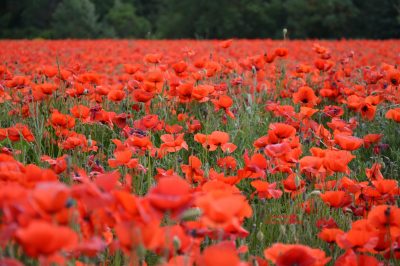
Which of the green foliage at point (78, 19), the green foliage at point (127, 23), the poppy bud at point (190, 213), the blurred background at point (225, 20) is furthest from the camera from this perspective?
the green foliage at point (127, 23)

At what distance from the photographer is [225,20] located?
957 inches

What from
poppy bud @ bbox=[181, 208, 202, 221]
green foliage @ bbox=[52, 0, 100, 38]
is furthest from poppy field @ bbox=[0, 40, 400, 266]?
green foliage @ bbox=[52, 0, 100, 38]

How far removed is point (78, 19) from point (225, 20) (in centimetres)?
676

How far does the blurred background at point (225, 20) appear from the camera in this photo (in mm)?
21913

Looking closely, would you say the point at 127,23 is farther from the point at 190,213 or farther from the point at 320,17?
the point at 190,213

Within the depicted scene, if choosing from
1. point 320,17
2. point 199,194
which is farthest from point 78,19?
point 199,194

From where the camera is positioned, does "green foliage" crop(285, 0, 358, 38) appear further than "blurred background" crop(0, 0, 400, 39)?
No

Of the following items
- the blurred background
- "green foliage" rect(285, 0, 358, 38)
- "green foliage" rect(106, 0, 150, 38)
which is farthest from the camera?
"green foliage" rect(106, 0, 150, 38)

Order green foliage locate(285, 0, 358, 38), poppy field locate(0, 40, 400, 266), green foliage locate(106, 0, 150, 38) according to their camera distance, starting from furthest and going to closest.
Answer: green foliage locate(106, 0, 150, 38)
green foliage locate(285, 0, 358, 38)
poppy field locate(0, 40, 400, 266)

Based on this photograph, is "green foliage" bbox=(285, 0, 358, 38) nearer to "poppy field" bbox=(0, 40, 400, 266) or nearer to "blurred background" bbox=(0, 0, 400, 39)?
"blurred background" bbox=(0, 0, 400, 39)

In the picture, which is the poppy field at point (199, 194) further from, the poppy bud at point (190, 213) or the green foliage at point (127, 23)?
the green foliage at point (127, 23)

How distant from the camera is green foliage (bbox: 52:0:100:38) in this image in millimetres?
23484

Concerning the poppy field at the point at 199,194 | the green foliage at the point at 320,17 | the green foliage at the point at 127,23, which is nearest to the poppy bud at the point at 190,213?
the poppy field at the point at 199,194

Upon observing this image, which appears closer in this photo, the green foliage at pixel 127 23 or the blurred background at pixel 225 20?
the blurred background at pixel 225 20
